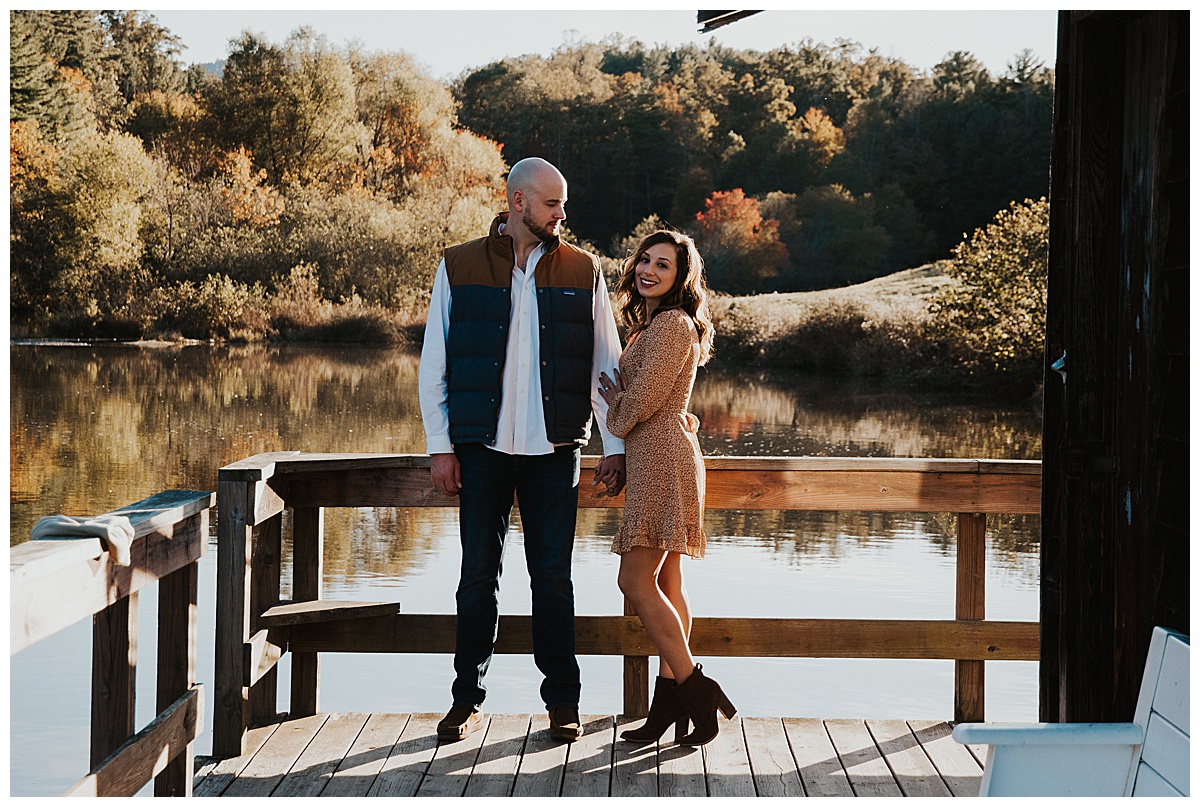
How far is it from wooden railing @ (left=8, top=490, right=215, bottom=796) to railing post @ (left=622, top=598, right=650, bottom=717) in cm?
117

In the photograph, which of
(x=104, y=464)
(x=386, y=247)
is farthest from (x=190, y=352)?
(x=104, y=464)

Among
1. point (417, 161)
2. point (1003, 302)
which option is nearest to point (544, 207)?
point (1003, 302)

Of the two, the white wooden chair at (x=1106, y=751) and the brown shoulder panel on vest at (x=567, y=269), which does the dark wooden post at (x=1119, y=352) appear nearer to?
the white wooden chair at (x=1106, y=751)

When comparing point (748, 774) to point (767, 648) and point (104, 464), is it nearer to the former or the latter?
point (767, 648)

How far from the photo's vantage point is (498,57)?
35562 mm

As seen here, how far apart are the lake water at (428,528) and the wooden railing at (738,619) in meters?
0.90

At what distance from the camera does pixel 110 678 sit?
232 centimetres

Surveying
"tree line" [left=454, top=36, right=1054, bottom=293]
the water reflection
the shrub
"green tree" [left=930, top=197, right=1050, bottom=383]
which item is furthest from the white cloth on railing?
"tree line" [left=454, top=36, right=1054, bottom=293]

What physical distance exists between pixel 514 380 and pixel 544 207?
0.42 meters

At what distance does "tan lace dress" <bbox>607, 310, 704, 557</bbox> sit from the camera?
10.0 ft

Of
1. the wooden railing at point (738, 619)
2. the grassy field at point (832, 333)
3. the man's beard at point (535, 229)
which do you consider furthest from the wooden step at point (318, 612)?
the grassy field at point (832, 333)

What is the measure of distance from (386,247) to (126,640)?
24.9 metres

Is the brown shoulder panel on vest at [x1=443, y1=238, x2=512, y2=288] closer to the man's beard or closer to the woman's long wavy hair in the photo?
the man's beard

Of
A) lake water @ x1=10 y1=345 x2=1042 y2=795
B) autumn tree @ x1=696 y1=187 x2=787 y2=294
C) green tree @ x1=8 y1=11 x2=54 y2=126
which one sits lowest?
lake water @ x1=10 y1=345 x2=1042 y2=795
